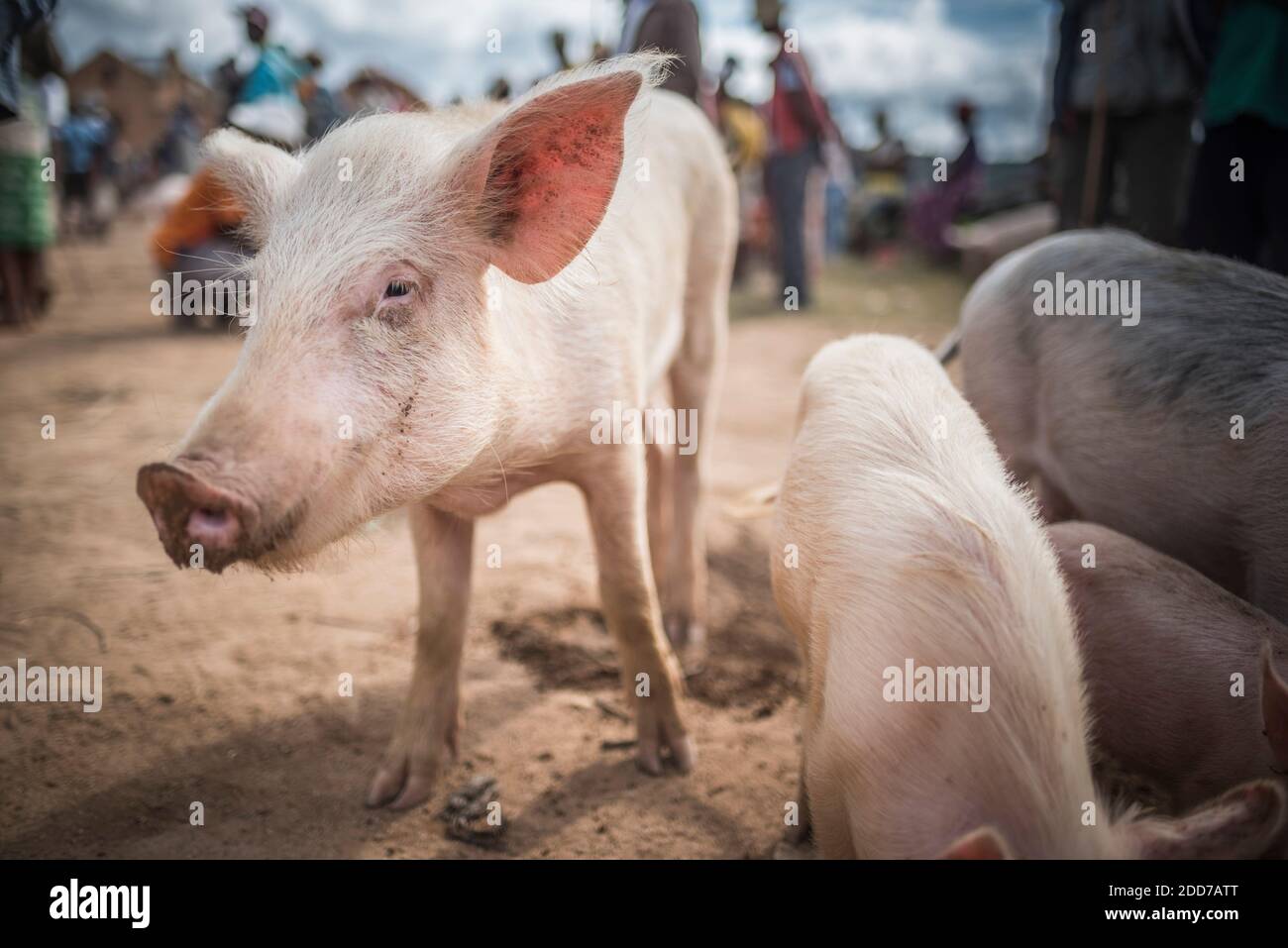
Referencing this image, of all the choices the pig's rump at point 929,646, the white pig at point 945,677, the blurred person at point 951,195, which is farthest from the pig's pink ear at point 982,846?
the blurred person at point 951,195

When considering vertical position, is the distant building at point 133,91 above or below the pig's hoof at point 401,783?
above

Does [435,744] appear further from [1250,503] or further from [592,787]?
[1250,503]

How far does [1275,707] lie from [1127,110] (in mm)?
4159

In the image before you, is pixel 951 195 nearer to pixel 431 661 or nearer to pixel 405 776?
pixel 431 661

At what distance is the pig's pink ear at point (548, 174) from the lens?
2.11 m

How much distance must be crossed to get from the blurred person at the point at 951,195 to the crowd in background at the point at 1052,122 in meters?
1.50

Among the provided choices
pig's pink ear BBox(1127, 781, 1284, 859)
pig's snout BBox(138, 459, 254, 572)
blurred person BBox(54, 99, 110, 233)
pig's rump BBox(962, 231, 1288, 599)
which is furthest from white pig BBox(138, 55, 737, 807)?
blurred person BBox(54, 99, 110, 233)

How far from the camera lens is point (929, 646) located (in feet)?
5.54

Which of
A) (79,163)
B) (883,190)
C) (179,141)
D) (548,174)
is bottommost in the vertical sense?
(548,174)

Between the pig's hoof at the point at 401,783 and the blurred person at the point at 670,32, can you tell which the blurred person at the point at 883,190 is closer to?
the blurred person at the point at 670,32

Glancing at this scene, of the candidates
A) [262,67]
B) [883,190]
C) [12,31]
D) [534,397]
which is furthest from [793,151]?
[534,397]

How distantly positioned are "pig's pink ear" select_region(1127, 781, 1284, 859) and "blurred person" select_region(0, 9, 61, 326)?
741cm

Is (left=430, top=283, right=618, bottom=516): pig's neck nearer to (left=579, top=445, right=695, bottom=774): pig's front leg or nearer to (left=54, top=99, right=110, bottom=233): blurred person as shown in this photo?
(left=579, top=445, right=695, bottom=774): pig's front leg

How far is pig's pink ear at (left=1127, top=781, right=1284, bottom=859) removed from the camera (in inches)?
58.9
